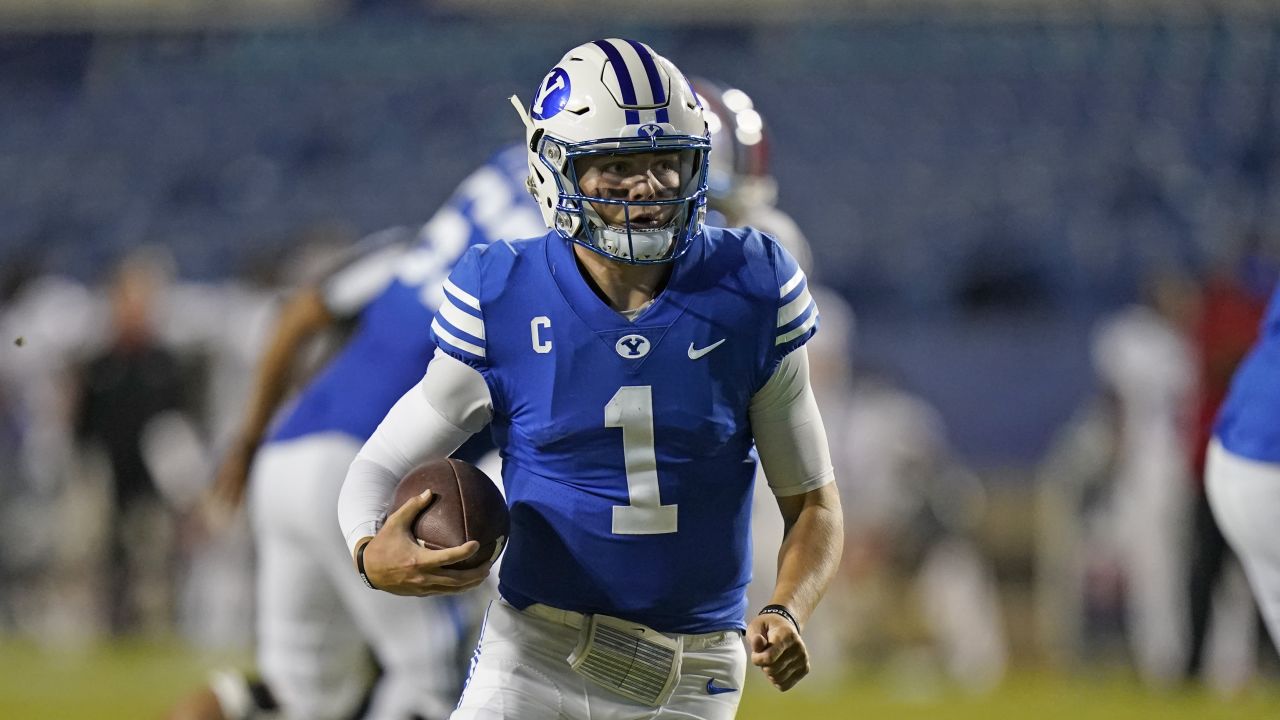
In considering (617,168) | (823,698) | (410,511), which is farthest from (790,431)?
(823,698)

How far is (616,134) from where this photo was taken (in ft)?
8.23

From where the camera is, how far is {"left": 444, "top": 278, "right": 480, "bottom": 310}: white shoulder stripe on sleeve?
2.49m

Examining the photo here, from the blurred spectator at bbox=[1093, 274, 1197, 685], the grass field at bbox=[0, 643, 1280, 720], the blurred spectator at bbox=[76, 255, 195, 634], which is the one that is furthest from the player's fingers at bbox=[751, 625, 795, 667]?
the blurred spectator at bbox=[76, 255, 195, 634]

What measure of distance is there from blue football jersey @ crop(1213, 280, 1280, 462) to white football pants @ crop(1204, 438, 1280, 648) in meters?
0.03

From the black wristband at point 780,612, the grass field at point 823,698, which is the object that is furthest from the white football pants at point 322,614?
the grass field at point 823,698

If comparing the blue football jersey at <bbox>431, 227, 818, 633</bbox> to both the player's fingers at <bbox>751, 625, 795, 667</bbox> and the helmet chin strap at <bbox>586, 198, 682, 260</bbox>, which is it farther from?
the player's fingers at <bbox>751, 625, 795, 667</bbox>

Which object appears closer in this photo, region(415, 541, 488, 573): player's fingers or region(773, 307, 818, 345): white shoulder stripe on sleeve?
region(415, 541, 488, 573): player's fingers

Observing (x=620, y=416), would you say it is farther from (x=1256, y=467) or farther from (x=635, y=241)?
(x=1256, y=467)

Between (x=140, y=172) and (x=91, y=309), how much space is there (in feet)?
10.3

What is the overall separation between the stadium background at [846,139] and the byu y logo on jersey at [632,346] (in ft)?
22.5

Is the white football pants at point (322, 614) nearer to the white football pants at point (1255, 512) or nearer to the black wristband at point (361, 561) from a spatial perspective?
the black wristband at point (361, 561)

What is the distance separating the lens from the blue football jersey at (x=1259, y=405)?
3.25 metres

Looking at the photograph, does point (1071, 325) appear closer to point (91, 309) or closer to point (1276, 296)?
point (91, 309)

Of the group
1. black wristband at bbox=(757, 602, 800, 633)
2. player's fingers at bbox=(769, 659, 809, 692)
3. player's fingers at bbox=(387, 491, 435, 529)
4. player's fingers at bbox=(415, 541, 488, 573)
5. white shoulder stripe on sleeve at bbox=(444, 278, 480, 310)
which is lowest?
player's fingers at bbox=(769, 659, 809, 692)
